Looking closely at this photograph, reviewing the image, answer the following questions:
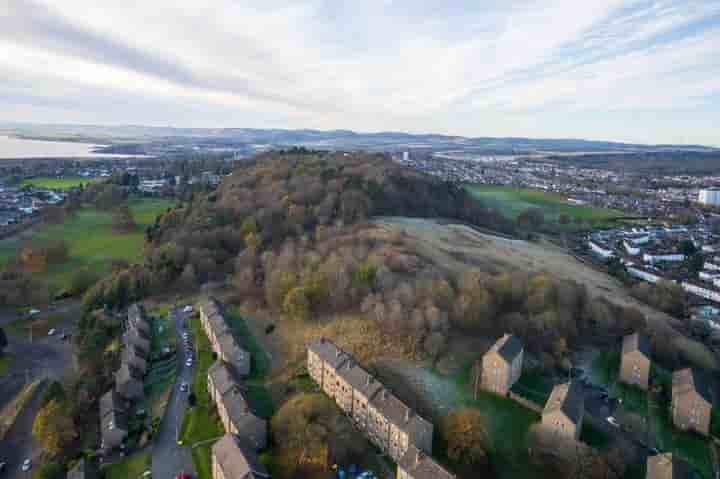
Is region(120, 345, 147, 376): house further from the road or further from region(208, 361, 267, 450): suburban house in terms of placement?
region(208, 361, 267, 450): suburban house

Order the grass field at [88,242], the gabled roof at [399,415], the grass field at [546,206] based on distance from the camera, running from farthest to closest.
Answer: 1. the grass field at [546,206]
2. the grass field at [88,242]
3. the gabled roof at [399,415]

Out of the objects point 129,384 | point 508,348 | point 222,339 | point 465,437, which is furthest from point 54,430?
point 508,348

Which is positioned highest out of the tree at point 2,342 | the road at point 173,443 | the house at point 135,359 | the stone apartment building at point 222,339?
the stone apartment building at point 222,339

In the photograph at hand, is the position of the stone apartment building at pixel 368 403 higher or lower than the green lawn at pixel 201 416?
higher

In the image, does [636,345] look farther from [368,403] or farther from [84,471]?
[84,471]

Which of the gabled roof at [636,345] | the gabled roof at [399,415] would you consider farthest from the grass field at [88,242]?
the gabled roof at [636,345]

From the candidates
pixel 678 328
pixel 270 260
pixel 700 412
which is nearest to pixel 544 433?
pixel 700 412

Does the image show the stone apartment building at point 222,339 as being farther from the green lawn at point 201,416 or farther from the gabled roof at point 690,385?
the gabled roof at point 690,385
